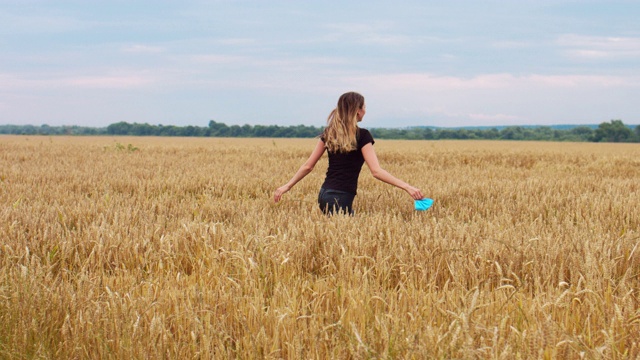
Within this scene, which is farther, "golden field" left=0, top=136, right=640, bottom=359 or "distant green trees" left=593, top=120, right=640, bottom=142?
"distant green trees" left=593, top=120, right=640, bottom=142

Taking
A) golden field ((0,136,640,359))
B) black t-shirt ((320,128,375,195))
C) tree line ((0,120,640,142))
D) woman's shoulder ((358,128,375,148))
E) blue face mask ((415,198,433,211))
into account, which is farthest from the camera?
tree line ((0,120,640,142))

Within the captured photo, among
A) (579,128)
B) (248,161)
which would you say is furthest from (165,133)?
(248,161)

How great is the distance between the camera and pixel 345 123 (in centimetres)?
559

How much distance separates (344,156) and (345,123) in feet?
1.36

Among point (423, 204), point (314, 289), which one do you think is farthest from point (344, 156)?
point (314, 289)

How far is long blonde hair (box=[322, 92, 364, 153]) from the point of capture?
5516 mm

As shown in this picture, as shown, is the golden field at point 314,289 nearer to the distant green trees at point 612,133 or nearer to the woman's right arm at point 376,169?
the woman's right arm at point 376,169

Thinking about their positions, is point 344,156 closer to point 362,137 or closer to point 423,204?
point 362,137

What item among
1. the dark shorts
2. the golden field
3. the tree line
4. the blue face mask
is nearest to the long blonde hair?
the dark shorts

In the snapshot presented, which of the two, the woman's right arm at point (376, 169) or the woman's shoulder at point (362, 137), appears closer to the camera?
the woman's right arm at point (376, 169)

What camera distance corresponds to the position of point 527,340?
2.24 m

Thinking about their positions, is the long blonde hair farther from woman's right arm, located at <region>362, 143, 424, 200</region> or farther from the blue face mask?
the blue face mask

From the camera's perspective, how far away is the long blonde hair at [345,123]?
5.52m

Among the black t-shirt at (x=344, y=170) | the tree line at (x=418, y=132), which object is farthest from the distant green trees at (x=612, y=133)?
the black t-shirt at (x=344, y=170)
